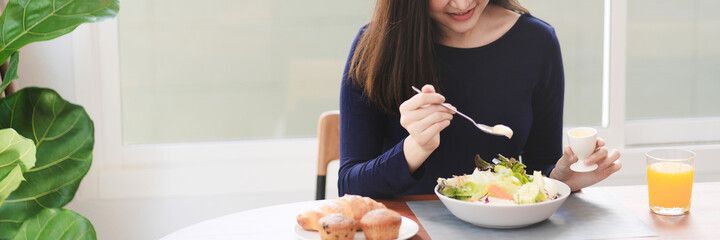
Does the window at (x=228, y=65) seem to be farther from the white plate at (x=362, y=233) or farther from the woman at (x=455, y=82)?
the white plate at (x=362, y=233)

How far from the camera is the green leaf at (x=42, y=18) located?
145 centimetres

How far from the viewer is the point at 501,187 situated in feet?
3.84

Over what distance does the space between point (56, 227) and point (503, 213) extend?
3.21 ft

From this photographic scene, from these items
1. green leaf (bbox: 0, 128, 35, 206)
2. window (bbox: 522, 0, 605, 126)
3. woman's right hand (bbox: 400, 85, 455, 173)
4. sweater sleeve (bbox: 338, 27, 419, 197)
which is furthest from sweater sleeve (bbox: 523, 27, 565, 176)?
green leaf (bbox: 0, 128, 35, 206)

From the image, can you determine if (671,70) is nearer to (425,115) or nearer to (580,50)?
(580,50)

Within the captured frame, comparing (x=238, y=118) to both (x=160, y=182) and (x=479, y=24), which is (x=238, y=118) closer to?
(x=160, y=182)

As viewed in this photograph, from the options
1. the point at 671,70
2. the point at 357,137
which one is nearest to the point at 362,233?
the point at 357,137

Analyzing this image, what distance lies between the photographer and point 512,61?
1.69 meters

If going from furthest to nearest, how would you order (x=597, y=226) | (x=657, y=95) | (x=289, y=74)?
(x=657, y=95) < (x=289, y=74) < (x=597, y=226)

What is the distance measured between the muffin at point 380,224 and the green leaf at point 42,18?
74 cm

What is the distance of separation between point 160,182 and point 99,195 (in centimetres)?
20

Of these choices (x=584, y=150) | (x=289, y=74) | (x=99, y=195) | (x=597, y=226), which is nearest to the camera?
(x=597, y=226)

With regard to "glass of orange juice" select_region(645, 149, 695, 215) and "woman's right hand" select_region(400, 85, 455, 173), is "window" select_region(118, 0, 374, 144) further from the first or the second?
"glass of orange juice" select_region(645, 149, 695, 215)

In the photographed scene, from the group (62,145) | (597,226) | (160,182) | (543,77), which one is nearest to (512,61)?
(543,77)
